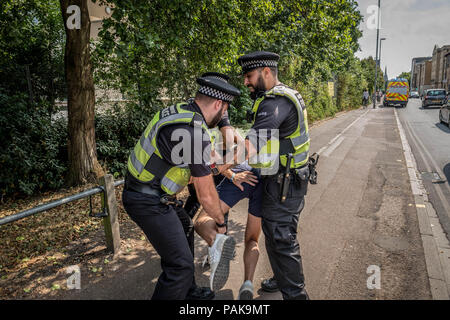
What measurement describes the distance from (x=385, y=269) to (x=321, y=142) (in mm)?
8992

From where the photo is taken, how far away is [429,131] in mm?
14695

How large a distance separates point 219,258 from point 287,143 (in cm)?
104

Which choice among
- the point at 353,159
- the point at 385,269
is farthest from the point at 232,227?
the point at 353,159

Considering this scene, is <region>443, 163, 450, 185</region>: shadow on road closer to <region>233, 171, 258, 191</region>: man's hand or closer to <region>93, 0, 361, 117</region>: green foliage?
<region>93, 0, 361, 117</region>: green foliage

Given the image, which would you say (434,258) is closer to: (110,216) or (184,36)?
(110,216)

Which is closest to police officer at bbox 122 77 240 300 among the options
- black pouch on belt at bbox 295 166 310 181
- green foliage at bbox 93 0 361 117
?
black pouch on belt at bbox 295 166 310 181

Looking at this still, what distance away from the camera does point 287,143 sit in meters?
2.49

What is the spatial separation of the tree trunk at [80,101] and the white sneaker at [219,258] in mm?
4815

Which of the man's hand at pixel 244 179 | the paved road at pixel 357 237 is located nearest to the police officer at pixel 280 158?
the man's hand at pixel 244 179

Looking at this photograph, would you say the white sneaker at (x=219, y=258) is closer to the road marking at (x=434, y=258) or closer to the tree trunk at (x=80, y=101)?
the road marking at (x=434, y=258)

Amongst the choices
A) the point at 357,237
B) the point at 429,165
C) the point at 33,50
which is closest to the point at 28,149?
the point at 33,50

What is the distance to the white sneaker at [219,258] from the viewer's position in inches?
89.7

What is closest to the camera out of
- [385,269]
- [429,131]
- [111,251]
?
[385,269]
